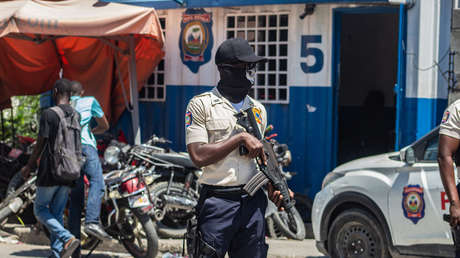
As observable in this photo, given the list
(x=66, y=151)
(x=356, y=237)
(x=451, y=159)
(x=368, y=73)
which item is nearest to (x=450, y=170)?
(x=451, y=159)

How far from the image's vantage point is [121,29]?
842 cm

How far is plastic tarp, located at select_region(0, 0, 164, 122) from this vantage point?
27.8 feet

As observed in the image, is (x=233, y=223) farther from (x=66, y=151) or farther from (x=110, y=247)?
(x=110, y=247)

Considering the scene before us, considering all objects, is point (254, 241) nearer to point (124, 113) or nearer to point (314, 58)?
point (314, 58)

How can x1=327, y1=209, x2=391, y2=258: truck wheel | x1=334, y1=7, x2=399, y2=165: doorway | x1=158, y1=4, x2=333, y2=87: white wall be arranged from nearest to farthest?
1. x1=327, y1=209, x2=391, y2=258: truck wheel
2. x1=158, y1=4, x2=333, y2=87: white wall
3. x1=334, y1=7, x2=399, y2=165: doorway

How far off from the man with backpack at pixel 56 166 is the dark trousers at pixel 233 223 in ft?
8.34

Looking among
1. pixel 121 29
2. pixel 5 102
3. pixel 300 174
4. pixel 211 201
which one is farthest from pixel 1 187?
pixel 211 201

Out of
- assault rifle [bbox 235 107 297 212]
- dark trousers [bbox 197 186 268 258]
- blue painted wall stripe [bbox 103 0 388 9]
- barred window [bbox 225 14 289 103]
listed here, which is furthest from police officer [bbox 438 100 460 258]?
barred window [bbox 225 14 289 103]

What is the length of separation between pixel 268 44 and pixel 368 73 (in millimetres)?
6114

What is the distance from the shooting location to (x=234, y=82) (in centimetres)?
407

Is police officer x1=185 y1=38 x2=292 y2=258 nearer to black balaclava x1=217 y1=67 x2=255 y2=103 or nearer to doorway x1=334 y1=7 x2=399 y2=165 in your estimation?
black balaclava x1=217 y1=67 x2=255 y2=103

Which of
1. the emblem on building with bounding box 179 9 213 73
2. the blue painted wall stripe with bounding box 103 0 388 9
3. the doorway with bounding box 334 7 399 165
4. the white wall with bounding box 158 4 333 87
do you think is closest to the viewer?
the blue painted wall stripe with bounding box 103 0 388 9

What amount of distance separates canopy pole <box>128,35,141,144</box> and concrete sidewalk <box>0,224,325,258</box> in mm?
1730

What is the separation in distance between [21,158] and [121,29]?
2.60 meters
